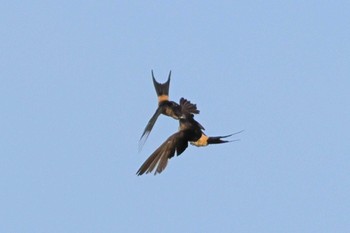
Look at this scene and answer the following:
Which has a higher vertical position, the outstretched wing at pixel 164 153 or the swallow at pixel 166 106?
the swallow at pixel 166 106

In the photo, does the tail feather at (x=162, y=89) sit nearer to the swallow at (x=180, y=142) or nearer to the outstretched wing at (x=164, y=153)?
the swallow at (x=180, y=142)

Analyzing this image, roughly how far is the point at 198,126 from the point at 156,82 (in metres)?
1.90

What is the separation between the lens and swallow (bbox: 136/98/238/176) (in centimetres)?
1498

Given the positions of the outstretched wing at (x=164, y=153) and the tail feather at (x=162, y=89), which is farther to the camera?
the tail feather at (x=162, y=89)

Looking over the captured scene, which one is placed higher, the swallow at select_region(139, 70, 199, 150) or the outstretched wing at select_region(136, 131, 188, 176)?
the swallow at select_region(139, 70, 199, 150)

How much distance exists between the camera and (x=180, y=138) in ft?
51.9

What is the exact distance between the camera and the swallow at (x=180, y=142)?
590 inches

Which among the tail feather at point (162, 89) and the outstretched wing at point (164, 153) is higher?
the tail feather at point (162, 89)

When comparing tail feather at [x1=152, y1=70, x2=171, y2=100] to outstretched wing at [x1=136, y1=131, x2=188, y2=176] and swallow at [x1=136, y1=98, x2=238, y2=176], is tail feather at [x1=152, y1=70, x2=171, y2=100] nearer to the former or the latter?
swallow at [x1=136, y1=98, x2=238, y2=176]

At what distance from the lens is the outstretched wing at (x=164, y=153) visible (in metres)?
14.9

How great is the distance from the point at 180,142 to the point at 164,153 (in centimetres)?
52

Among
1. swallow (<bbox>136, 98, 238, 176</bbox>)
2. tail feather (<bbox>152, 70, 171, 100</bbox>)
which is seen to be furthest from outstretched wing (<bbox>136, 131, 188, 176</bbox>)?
tail feather (<bbox>152, 70, 171, 100</bbox>)

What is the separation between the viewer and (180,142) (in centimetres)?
1572

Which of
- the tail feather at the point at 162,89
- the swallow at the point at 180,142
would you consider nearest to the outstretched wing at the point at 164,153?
the swallow at the point at 180,142
